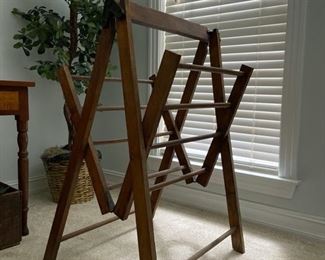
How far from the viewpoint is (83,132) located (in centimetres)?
113

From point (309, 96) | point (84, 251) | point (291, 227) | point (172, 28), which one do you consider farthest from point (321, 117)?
point (84, 251)

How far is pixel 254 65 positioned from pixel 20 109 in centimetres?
121

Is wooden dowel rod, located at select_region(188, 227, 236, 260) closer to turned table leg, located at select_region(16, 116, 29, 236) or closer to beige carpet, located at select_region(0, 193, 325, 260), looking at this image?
beige carpet, located at select_region(0, 193, 325, 260)

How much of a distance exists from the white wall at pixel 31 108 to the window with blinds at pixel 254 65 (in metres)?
1.05

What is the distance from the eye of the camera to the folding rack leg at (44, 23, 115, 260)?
105 centimetres

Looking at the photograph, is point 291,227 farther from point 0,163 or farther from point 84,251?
point 0,163

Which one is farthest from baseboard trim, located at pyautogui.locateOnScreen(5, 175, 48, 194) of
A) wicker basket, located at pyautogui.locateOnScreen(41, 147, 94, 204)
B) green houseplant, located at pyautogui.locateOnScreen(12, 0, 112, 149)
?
green houseplant, located at pyautogui.locateOnScreen(12, 0, 112, 149)

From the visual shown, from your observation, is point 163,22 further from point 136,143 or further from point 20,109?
point 20,109

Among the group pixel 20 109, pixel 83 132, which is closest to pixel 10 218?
pixel 20 109

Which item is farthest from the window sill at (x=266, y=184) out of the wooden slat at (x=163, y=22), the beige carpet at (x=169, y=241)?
the wooden slat at (x=163, y=22)

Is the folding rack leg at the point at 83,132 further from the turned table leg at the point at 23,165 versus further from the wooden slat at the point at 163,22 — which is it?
the turned table leg at the point at 23,165

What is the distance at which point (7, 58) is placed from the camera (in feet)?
6.41

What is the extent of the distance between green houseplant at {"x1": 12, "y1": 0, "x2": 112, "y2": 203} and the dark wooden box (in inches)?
20.2

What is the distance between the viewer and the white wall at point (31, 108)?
194 cm
